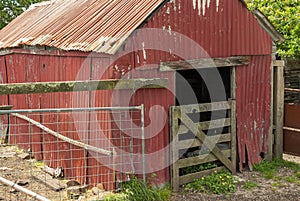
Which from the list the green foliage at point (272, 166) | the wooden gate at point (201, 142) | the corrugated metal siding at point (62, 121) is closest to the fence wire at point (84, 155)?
the corrugated metal siding at point (62, 121)

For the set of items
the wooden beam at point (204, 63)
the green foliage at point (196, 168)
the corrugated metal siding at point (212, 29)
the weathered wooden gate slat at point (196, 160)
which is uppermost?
the corrugated metal siding at point (212, 29)

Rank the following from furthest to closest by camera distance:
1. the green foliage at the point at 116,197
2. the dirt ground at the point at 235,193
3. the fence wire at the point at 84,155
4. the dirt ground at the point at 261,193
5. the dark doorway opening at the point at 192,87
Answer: the dark doorway opening at the point at 192,87, the dirt ground at the point at 261,193, the dirt ground at the point at 235,193, the fence wire at the point at 84,155, the green foliage at the point at 116,197

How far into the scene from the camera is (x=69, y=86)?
5527 millimetres

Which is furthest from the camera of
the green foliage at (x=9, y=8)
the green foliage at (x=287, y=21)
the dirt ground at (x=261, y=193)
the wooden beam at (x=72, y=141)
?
the green foliage at (x=9, y=8)

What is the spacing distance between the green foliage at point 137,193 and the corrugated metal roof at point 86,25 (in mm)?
2296

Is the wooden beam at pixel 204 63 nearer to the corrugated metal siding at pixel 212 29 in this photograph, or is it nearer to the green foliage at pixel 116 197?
the corrugated metal siding at pixel 212 29

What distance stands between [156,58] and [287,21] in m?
6.96

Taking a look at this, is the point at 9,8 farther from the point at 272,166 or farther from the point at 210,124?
the point at 272,166

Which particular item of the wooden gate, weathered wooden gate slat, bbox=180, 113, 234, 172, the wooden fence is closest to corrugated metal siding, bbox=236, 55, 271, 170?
the wooden gate

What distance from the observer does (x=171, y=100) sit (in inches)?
297

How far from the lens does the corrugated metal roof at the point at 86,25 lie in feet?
23.1

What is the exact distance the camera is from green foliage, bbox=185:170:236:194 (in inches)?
300

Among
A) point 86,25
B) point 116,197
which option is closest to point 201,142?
point 116,197

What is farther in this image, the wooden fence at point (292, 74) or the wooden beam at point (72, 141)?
the wooden fence at point (292, 74)
